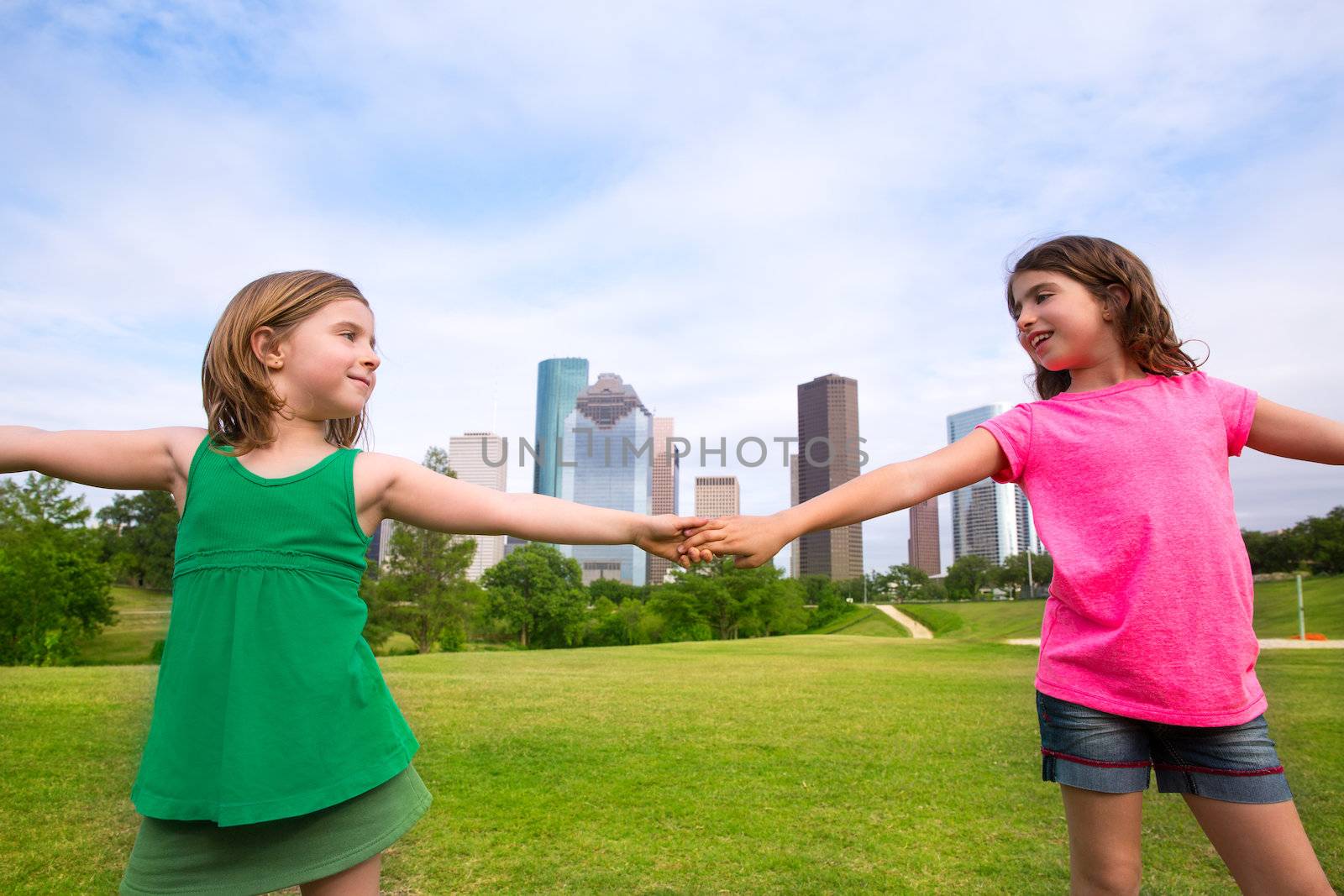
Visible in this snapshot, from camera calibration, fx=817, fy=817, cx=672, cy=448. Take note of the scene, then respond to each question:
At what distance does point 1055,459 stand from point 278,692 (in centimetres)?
185

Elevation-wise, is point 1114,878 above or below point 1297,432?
below

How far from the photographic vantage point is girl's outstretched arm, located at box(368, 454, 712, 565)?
1945 mm

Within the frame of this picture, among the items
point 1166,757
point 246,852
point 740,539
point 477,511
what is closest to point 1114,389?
point 1166,757

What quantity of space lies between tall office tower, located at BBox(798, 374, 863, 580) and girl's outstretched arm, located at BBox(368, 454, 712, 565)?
1918cm

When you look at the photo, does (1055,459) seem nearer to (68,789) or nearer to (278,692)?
(278,692)

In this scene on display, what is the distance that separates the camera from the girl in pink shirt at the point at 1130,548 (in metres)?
1.78

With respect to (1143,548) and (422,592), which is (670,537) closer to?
(1143,548)

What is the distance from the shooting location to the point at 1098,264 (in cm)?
214

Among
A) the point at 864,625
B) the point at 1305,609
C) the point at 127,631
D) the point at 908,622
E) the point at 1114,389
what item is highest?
the point at 1114,389

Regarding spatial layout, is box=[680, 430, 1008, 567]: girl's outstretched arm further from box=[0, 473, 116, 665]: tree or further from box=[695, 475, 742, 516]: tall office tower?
box=[695, 475, 742, 516]: tall office tower

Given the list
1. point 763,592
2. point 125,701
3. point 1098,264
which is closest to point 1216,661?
point 1098,264

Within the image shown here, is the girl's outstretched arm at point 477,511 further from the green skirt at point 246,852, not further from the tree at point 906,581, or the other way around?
the tree at point 906,581

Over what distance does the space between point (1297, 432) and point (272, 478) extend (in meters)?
2.53

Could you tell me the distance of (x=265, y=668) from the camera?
1.67m
